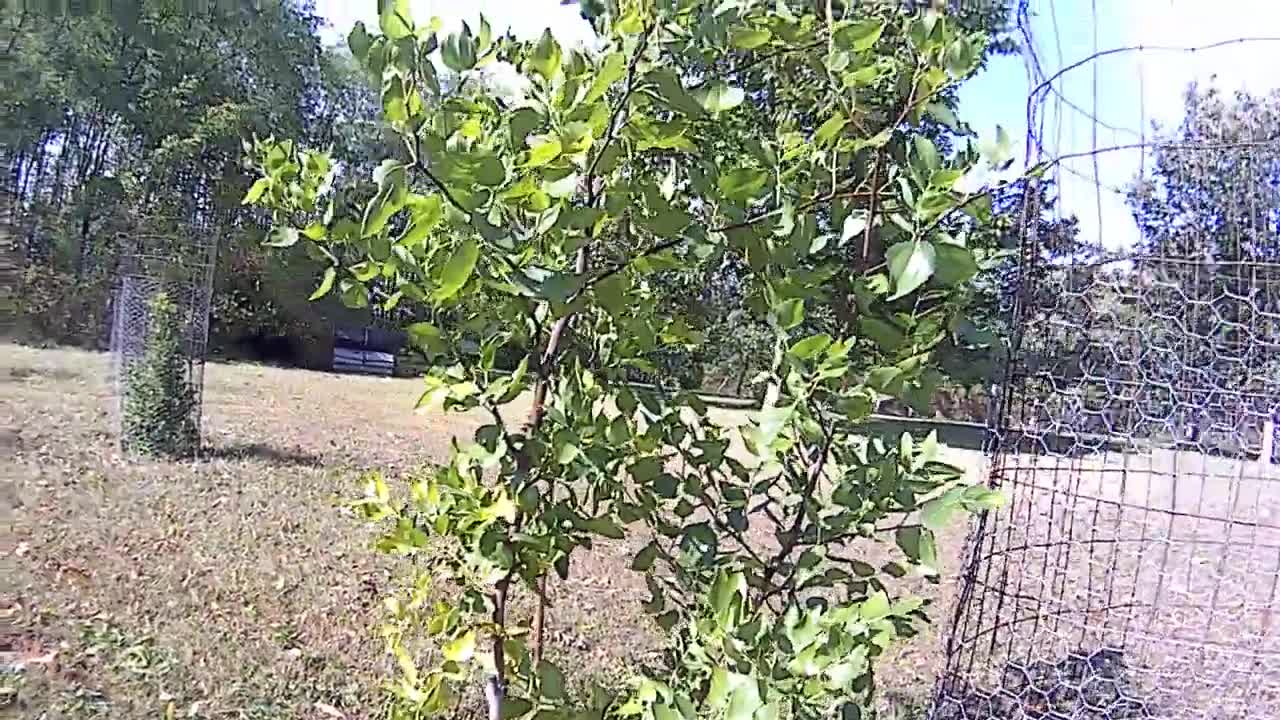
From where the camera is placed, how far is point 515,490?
0.80 metres

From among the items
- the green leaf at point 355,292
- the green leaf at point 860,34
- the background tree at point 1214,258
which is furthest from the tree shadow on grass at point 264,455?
the green leaf at point 860,34

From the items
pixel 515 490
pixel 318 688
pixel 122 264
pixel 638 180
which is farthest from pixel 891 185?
pixel 122 264

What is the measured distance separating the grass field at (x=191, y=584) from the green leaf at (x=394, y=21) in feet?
2.11

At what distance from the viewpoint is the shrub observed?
413 centimetres

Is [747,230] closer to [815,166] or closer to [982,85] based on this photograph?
[815,166]

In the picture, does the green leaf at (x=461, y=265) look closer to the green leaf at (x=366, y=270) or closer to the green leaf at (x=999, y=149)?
the green leaf at (x=366, y=270)

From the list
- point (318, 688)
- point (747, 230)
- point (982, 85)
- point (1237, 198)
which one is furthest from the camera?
point (1237, 198)

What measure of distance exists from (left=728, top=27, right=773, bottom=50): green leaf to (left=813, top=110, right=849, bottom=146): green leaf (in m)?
0.08

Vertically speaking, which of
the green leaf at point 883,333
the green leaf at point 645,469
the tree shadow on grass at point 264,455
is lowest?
the tree shadow on grass at point 264,455

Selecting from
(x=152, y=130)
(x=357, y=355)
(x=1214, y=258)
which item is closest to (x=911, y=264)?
(x=1214, y=258)

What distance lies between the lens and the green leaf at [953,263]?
667 millimetres

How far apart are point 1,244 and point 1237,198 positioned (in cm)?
241

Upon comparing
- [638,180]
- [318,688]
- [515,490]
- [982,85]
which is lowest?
[318,688]

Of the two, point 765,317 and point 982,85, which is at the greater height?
point 982,85
